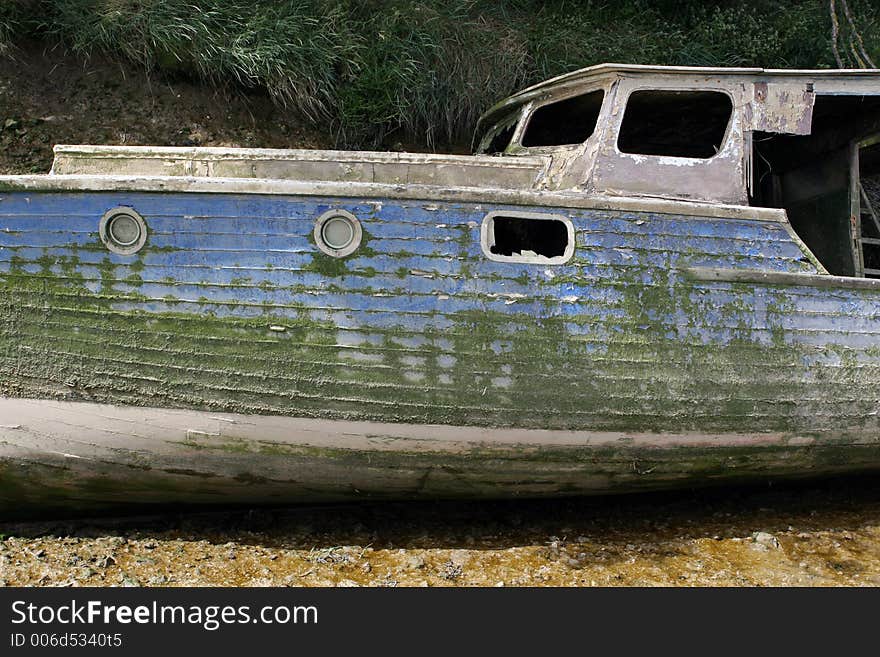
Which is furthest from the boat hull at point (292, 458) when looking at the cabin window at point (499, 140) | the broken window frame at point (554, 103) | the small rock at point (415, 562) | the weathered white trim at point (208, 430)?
the cabin window at point (499, 140)

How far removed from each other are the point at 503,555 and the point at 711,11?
815 centimetres

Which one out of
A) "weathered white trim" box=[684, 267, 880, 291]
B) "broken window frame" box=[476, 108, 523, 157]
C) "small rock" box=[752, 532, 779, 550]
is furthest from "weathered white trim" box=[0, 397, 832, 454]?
"broken window frame" box=[476, 108, 523, 157]

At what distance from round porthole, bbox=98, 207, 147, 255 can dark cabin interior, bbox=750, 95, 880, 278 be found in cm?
397

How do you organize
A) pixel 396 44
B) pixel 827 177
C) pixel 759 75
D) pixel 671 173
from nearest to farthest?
pixel 671 173 < pixel 759 75 < pixel 827 177 < pixel 396 44

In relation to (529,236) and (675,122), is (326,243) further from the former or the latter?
(675,122)

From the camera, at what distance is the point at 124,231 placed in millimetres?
4465

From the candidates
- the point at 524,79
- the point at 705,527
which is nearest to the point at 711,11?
the point at 524,79

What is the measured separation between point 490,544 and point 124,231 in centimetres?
259

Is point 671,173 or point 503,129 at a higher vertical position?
point 503,129

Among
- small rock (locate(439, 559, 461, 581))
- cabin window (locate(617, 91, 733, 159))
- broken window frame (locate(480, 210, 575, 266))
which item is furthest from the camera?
cabin window (locate(617, 91, 733, 159))

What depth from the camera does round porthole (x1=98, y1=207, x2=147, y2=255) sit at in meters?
4.45

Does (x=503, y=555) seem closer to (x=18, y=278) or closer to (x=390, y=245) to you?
(x=390, y=245)

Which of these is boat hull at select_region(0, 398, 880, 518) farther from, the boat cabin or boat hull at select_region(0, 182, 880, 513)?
the boat cabin

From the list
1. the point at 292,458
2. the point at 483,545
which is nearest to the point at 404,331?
the point at 292,458
